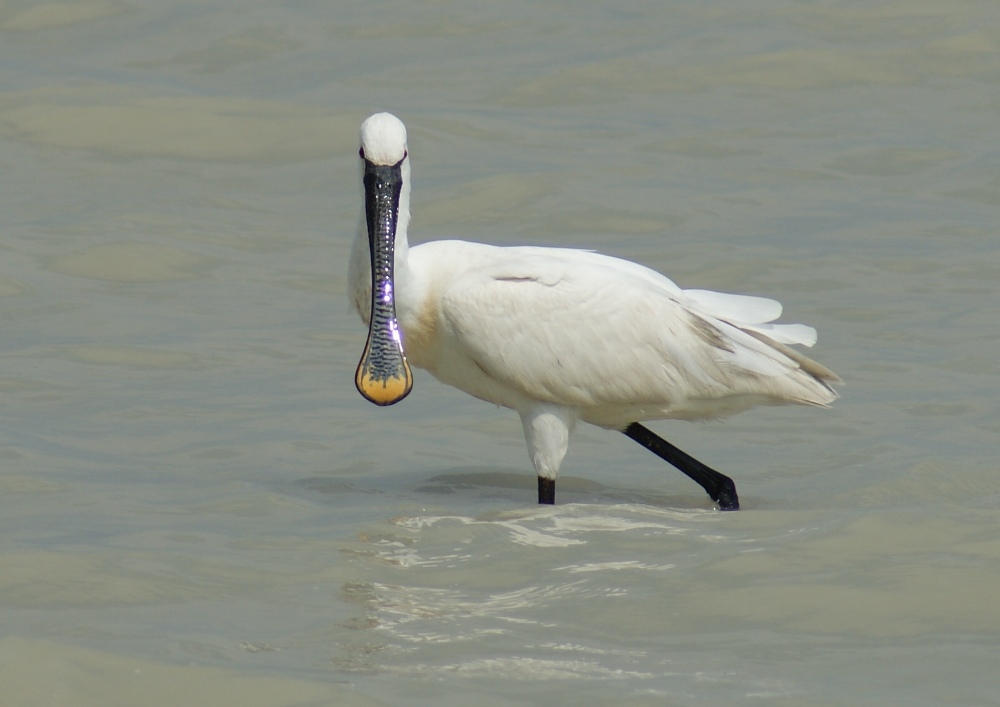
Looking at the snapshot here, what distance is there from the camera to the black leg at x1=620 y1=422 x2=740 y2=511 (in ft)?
32.0

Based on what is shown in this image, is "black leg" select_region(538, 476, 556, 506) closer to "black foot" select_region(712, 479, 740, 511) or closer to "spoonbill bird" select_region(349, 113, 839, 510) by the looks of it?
"spoonbill bird" select_region(349, 113, 839, 510)

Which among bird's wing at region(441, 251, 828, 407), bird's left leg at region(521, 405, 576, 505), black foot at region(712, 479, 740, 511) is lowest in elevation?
black foot at region(712, 479, 740, 511)

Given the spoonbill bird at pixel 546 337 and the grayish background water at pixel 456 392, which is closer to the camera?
the grayish background water at pixel 456 392

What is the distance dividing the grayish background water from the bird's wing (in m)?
0.64

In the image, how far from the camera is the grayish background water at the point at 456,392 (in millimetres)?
6582

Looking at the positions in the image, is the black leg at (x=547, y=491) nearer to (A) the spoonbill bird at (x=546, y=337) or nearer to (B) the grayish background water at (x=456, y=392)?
(A) the spoonbill bird at (x=546, y=337)

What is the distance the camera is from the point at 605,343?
950cm

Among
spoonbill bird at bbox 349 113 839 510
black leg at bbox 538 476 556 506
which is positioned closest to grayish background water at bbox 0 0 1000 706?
black leg at bbox 538 476 556 506

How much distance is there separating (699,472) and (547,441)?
3.02 feet

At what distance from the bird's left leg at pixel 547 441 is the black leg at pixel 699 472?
2.04 ft

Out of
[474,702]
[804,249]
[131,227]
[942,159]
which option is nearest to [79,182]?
[131,227]

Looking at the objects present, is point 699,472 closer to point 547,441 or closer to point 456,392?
point 547,441

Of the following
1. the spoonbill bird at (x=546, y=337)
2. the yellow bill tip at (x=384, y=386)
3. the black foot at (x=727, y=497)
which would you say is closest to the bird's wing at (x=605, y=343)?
the spoonbill bird at (x=546, y=337)

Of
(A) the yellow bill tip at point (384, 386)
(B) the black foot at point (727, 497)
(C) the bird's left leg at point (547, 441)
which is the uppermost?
(A) the yellow bill tip at point (384, 386)
